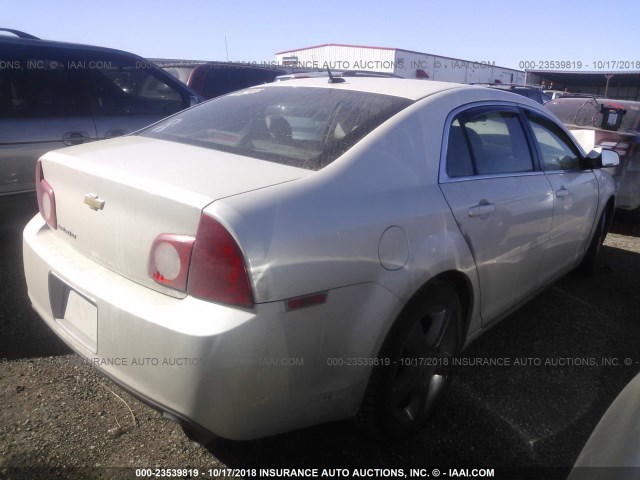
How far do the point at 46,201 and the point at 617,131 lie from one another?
249 inches

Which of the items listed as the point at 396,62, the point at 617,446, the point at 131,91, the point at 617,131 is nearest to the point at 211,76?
the point at 131,91

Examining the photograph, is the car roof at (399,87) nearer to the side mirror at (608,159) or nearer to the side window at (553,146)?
the side window at (553,146)

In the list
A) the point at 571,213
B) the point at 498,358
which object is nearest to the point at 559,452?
the point at 498,358

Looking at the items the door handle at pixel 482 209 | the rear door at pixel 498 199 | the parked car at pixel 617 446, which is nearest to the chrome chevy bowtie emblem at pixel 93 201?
the rear door at pixel 498 199

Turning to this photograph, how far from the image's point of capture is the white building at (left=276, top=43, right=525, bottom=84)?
2547 centimetres

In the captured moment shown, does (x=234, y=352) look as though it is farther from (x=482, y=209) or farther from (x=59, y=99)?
(x=59, y=99)

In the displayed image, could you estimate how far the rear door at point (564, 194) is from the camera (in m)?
3.15

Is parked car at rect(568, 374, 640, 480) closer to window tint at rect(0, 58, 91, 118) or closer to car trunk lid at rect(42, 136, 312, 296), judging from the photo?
car trunk lid at rect(42, 136, 312, 296)

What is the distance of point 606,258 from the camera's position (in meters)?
4.98

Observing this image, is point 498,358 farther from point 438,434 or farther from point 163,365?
point 163,365

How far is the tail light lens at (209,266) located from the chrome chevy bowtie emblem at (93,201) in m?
0.42

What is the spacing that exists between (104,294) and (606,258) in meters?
4.77

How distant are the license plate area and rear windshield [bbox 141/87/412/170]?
2.68ft

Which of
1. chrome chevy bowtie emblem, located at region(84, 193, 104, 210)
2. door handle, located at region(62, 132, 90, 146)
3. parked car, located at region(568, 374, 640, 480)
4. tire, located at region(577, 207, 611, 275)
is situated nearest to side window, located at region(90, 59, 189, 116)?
door handle, located at region(62, 132, 90, 146)
